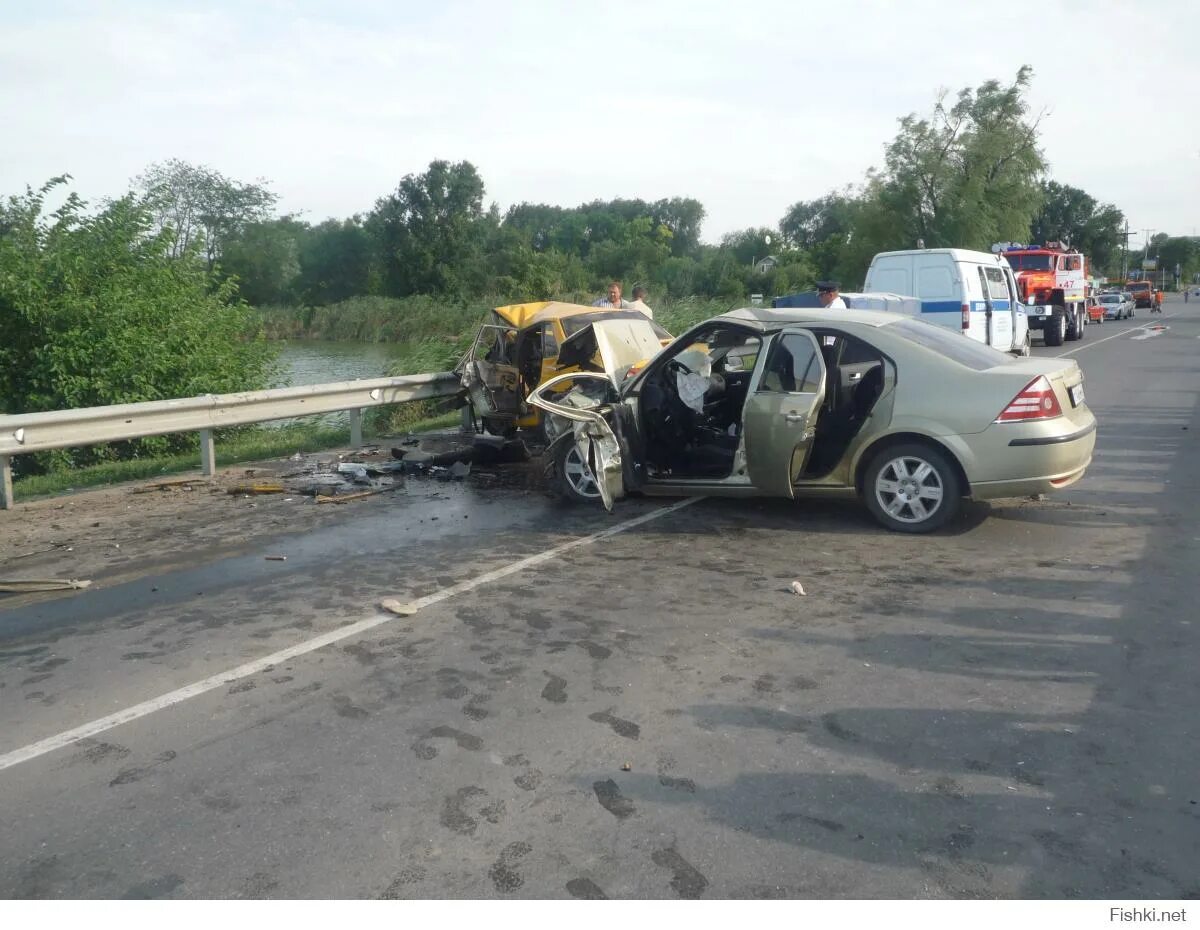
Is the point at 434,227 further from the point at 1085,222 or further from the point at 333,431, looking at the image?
the point at 333,431

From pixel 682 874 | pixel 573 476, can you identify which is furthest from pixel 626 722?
pixel 573 476

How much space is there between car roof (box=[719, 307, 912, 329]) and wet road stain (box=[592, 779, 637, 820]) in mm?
4992

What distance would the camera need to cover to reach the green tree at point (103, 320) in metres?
14.2

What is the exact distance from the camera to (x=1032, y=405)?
734 cm

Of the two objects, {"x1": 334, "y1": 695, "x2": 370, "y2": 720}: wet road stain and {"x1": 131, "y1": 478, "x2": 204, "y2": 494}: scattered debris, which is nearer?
{"x1": 334, "y1": 695, "x2": 370, "y2": 720}: wet road stain

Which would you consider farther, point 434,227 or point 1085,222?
point 1085,222

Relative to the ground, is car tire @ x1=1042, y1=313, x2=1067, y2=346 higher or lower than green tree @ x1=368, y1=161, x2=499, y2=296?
lower

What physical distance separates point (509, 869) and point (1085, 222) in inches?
4400

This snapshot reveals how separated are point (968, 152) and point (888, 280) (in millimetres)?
28532

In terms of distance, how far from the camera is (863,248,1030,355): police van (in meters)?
19.2

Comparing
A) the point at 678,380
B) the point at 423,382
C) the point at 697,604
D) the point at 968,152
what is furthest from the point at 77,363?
the point at 968,152

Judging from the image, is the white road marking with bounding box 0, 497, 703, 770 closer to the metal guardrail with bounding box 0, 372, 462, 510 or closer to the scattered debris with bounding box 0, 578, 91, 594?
the scattered debris with bounding box 0, 578, 91, 594

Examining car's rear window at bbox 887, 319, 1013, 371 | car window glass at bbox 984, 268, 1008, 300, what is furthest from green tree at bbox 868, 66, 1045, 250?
car's rear window at bbox 887, 319, 1013, 371

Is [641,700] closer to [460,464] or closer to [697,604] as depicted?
→ [697,604]
